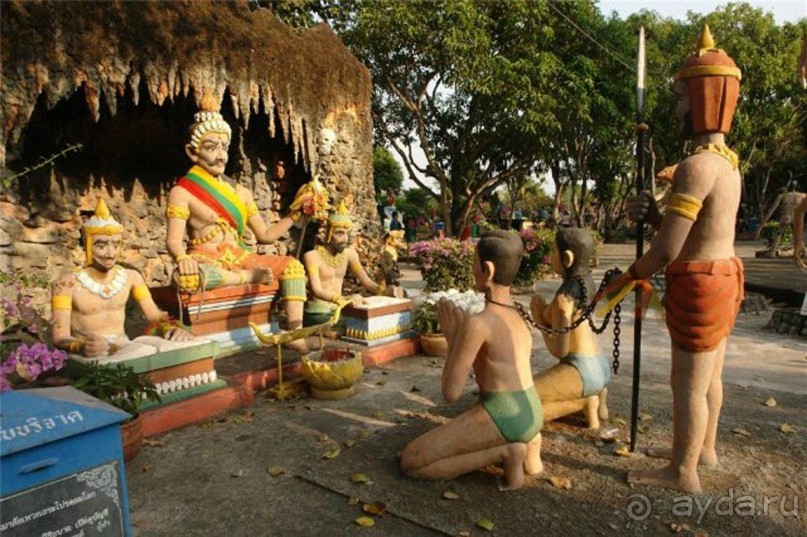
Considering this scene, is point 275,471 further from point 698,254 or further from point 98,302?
point 698,254

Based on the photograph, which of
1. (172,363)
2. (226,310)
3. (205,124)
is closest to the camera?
(172,363)

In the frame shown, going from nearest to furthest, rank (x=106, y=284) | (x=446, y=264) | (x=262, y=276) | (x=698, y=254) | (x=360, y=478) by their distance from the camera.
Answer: (x=698, y=254) < (x=360, y=478) < (x=106, y=284) < (x=262, y=276) < (x=446, y=264)

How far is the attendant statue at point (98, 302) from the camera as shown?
12.6 ft

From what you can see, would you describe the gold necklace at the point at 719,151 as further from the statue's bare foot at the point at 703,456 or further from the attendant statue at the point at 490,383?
the statue's bare foot at the point at 703,456

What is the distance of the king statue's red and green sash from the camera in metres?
5.34

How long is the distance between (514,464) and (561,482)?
328 mm

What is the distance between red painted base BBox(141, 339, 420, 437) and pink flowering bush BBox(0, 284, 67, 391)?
2.52ft

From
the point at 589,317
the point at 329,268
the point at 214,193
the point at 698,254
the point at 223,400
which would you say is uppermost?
the point at 214,193

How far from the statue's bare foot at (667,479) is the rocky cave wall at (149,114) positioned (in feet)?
17.1

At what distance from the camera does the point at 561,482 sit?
10.2 feet

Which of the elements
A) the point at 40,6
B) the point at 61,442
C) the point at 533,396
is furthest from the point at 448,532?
the point at 40,6

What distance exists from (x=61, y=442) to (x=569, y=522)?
2349mm

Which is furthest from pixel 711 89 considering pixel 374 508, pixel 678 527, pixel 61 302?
pixel 61 302

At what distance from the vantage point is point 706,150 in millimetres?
2941
